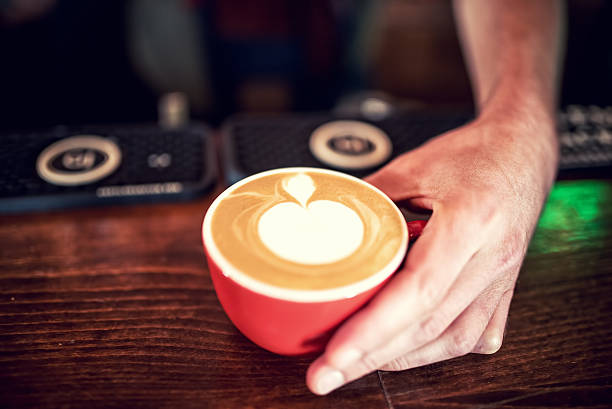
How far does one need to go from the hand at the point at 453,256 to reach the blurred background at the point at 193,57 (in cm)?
53

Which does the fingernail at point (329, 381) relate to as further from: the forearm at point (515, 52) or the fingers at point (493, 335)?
the forearm at point (515, 52)

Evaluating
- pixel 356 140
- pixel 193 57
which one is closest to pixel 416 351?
pixel 356 140

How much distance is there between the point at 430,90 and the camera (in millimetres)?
2656

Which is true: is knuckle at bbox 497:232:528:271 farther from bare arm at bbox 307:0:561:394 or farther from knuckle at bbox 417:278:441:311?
knuckle at bbox 417:278:441:311

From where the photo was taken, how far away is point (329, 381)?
39cm

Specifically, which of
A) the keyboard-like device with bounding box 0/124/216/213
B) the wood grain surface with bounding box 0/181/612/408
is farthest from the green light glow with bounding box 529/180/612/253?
the keyboard-like device with bounding box 0/124/216/213

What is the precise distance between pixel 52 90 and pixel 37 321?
1.07 m

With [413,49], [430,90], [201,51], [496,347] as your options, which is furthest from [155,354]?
[413,49]

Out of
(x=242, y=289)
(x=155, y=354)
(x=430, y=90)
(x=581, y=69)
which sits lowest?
(x=430, y=90)

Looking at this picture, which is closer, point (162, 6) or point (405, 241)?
point (405, 241)

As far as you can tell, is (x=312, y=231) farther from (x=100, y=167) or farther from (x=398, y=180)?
(x=100, y=167)

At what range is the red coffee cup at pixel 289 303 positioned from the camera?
352 millimetres

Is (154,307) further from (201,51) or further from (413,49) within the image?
(413,49)

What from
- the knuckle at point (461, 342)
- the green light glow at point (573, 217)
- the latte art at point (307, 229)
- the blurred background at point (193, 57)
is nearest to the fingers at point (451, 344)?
the knuckle at point (461, 342)
